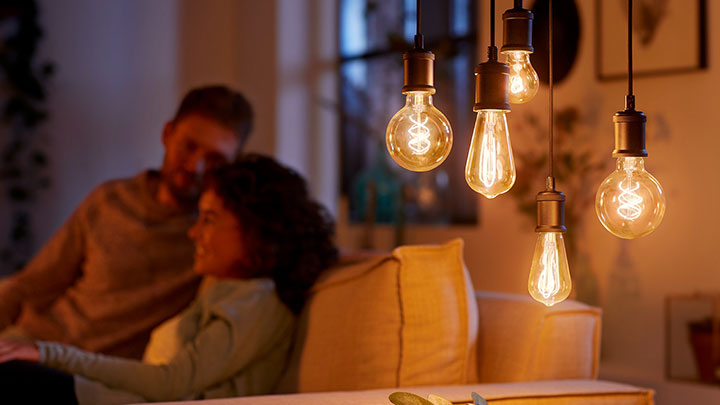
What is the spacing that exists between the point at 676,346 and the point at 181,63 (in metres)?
3.83

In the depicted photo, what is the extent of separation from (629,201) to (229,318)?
Result: 892 mm

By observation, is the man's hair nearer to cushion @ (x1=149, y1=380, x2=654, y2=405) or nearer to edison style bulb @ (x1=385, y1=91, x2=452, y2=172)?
cushion @ (x1=149, y1=380, x2=654, y2=405)

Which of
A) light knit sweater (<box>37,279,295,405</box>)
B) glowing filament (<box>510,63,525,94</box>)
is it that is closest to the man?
light knit sweater (<box>37,279,295,405</box>)

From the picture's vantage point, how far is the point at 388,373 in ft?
4.75

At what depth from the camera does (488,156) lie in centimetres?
89

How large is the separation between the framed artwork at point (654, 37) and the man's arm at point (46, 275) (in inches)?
89.4

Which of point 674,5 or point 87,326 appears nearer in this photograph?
point 87,326

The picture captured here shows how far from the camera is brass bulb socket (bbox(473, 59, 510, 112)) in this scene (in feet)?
2.85

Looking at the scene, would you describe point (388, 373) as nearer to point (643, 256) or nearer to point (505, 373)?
point (505, 373)

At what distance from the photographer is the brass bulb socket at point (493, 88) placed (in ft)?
2.85

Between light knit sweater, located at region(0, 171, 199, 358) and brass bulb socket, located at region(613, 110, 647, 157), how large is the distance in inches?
60.6

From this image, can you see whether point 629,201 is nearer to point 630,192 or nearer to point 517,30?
point 630,192

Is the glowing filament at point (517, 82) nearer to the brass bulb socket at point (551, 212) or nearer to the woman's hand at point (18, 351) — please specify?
the brass bulb socket at point (551, 212)

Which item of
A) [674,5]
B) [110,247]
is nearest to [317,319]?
[110,247]
